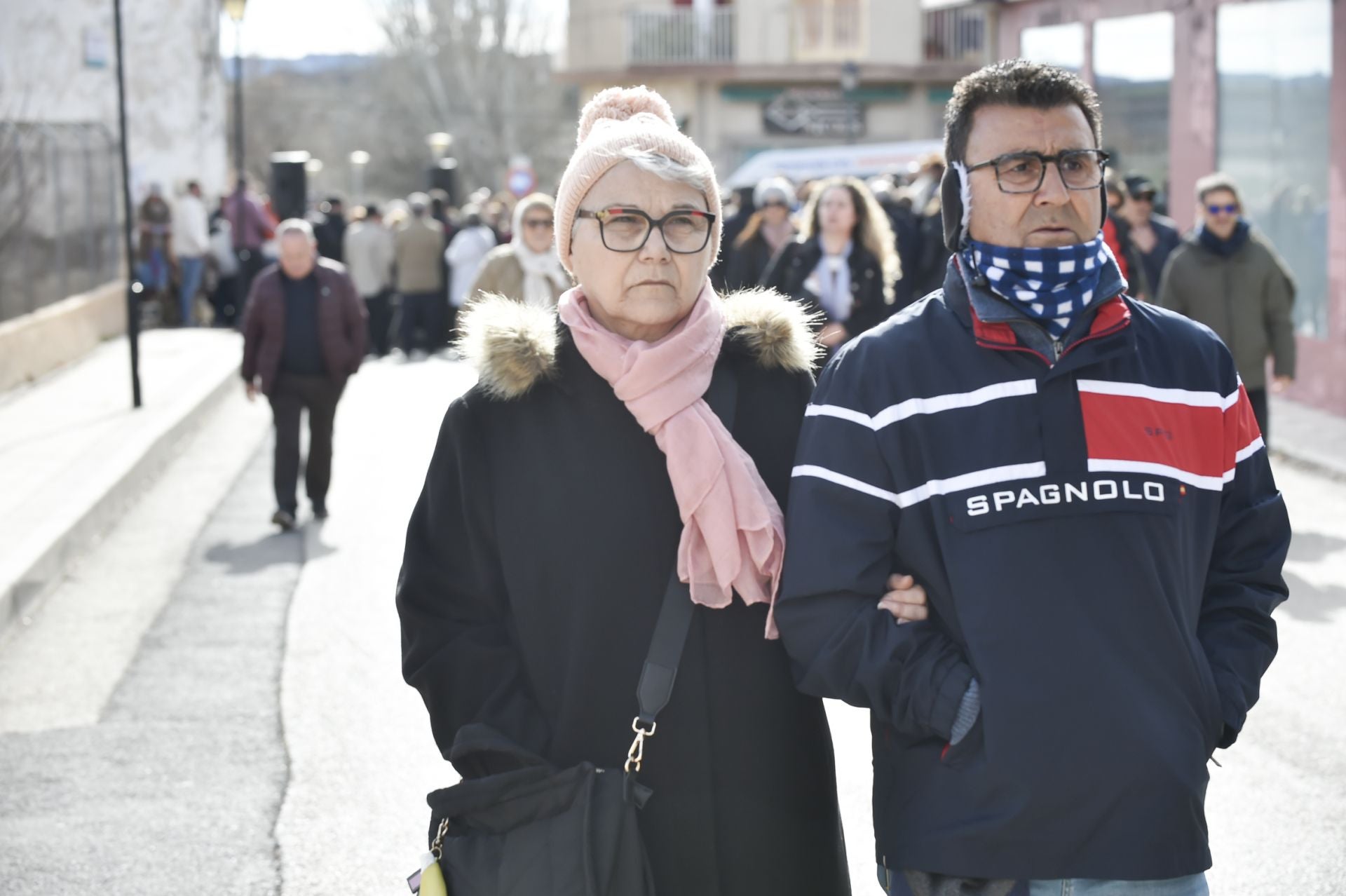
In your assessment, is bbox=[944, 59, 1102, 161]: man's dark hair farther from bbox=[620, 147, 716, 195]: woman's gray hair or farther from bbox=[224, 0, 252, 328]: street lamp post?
bbox=[224, 0, 252, 328]: street lamp post

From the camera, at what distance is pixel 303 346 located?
11.2 metres

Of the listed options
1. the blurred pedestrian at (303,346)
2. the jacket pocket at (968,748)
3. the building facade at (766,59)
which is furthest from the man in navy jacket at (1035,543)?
the building facade at (766,59)

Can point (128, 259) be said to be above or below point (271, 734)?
above

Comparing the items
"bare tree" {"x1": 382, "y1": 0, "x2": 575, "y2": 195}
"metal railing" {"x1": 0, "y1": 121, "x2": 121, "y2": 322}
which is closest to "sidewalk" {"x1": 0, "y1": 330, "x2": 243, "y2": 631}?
"metal railing" {"x1": 0, "y1": 121, "x2": 121, "y2": 322}

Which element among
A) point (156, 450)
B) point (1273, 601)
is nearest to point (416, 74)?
point (156, 450)

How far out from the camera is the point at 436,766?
19.9 feet

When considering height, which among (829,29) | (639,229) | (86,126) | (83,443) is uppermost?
(829,29)

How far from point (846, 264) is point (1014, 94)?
808 cm

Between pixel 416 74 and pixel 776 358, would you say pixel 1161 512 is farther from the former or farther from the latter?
pixel 416 74

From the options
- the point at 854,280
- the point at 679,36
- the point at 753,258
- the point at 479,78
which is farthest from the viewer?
the point at 479,78

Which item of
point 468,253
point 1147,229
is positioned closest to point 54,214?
point 468,253

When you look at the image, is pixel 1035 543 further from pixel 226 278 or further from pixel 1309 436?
pixel 226 278

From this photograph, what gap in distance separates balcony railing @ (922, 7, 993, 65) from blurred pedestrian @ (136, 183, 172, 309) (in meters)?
22.8

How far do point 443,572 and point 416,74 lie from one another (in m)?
63.6
